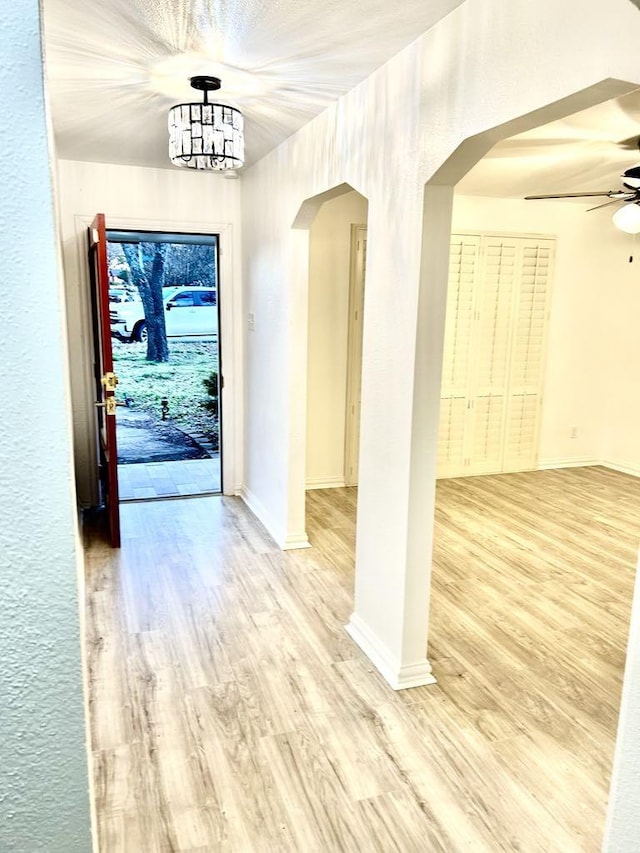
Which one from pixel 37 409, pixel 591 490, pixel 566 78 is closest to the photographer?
pixel 37 409

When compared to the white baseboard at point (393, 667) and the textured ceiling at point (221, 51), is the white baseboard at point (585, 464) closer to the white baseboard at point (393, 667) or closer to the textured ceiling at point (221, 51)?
the white baseboard at point (393, 667)

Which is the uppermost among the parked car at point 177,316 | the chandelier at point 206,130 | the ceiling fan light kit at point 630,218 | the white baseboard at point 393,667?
the chandelier at point 206,130

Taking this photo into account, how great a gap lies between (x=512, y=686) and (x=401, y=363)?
→ 1456 millimetres

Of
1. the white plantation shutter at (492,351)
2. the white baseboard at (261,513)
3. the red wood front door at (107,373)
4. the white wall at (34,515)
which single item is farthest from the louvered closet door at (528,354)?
the white wall at (34,515)

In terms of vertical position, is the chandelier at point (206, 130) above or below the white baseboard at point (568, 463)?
above

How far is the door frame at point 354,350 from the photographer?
5246mm

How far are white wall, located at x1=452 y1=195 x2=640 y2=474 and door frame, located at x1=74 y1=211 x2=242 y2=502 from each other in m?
2.43

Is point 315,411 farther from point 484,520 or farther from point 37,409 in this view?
point 37,409

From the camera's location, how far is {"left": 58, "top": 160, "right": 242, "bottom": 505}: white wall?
14.9ft

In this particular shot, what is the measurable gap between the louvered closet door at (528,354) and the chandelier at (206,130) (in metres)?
3.62

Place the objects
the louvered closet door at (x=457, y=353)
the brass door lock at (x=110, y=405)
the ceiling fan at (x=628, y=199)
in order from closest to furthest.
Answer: the ceiling fan at (x=628, y=199)
the brass door lock at (x=110, y=405)
the louvered closet door at (x=457, y=353)

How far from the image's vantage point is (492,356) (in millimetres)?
5793

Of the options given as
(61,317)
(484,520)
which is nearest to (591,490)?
(484,520)

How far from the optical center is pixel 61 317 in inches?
28.6
